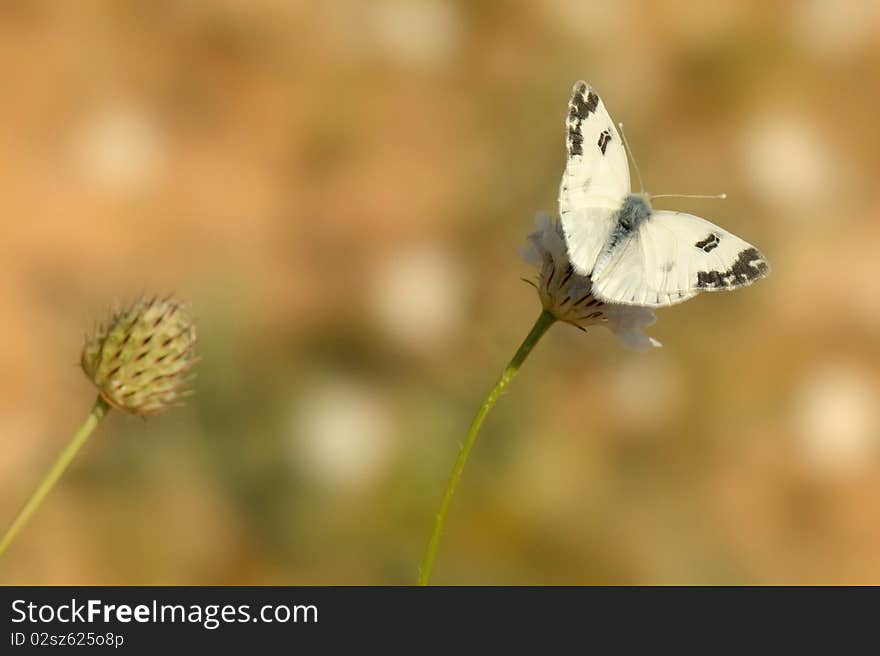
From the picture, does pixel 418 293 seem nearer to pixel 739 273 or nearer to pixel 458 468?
pixel 739 273

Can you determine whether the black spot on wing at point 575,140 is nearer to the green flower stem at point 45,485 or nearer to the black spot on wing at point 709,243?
the black spot on wing at point 709,243

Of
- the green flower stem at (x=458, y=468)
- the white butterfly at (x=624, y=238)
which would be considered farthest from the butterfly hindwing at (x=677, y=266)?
the green flower stem at (x=458, y=468)

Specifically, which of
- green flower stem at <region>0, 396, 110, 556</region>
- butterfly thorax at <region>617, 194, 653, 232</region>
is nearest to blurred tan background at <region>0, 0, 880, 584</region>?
butterfly thorax at <region>617, 194, 653, 232</region>

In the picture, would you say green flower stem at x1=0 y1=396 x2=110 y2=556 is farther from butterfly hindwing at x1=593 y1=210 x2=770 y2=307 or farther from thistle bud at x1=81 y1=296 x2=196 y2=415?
butterfly hindwing at x1=593 y1=210 x2=770 y2=307
